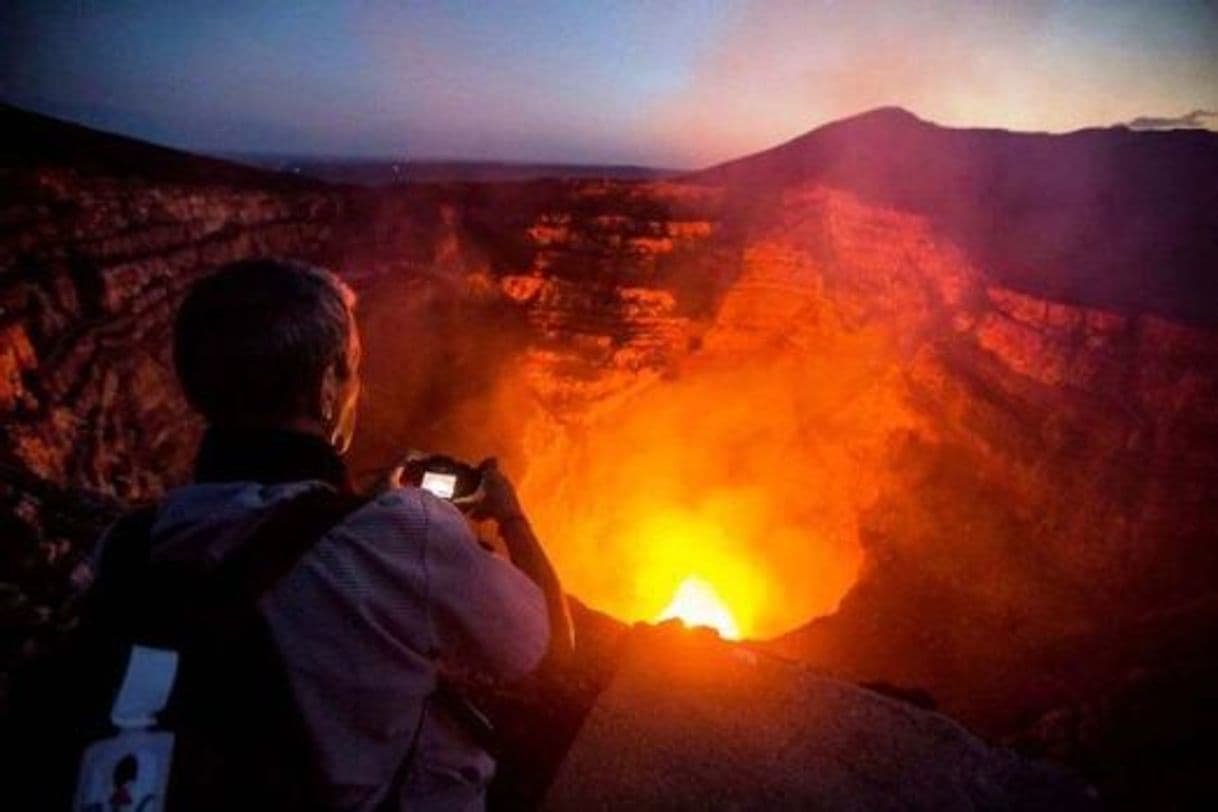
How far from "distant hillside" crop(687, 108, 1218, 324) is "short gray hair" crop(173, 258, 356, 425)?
1063cm

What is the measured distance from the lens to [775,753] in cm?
449

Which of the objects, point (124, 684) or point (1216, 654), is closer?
point (124, 684)

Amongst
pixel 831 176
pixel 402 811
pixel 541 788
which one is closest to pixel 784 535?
pixel 831 176

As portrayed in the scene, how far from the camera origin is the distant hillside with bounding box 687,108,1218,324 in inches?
408

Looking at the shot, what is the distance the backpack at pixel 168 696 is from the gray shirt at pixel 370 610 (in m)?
0.04

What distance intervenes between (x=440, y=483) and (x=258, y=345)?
939 mm

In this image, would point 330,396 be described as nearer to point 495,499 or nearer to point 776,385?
point 495,499

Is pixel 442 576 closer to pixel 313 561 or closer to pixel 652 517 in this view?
pixel 313 561

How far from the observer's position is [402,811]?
173 centimetres

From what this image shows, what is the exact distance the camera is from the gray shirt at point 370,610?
1.39 metres

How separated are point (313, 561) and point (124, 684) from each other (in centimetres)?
34

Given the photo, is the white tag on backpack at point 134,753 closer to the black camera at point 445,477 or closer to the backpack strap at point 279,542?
the backpack strap at point 279,542

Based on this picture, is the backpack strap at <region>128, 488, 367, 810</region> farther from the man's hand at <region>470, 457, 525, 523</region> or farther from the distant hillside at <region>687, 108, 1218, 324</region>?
the distant hillside at <region>687, 108, 1218, 324</region>

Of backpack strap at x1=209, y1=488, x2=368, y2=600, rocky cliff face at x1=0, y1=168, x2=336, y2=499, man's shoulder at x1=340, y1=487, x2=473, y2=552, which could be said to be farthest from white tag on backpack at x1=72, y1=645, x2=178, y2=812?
rocky cliff face at x1=0, y1=168, x2=336, y2=499
